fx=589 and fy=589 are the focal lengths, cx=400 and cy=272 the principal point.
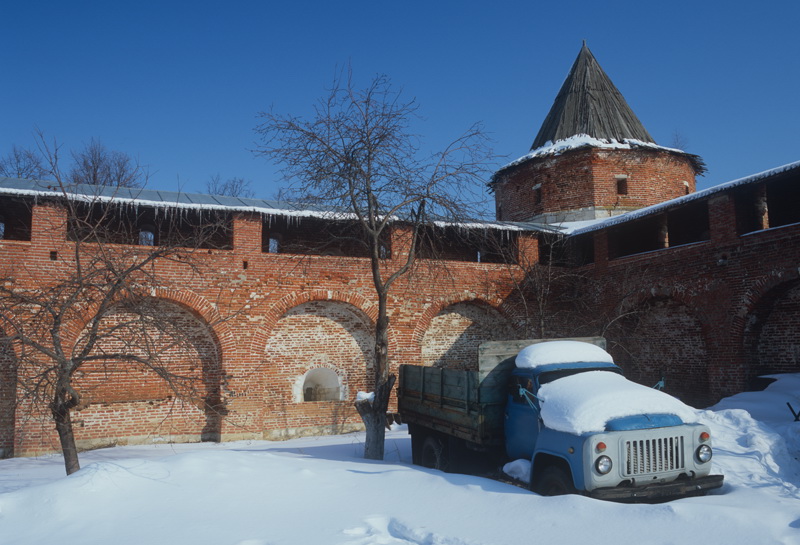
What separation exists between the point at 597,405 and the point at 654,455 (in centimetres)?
70

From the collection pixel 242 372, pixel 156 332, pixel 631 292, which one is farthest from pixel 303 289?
pixel 631 292

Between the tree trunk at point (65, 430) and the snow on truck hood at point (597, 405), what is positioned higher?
the snow on truck hood at point (597, 405)

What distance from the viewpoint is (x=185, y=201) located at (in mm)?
13758

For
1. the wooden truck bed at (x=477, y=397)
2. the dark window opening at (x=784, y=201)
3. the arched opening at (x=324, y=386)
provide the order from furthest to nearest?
1. the dark window opening at (x=784, y=201)
2. the arched opening at (x=324, y=386)
3. the wooden truck bed at (x=477, y=397)

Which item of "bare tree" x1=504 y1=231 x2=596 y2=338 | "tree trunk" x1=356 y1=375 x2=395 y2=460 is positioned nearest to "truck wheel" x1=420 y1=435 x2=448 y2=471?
"tree trunk" x1=356 y1=375 x2=395 y2=460

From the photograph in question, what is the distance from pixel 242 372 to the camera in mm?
13102

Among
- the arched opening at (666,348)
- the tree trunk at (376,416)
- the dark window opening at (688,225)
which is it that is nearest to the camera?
the tree trunk at (376,416)

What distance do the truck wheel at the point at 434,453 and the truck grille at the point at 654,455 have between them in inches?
132

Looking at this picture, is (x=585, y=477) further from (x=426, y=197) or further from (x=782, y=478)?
(x=426, y=197)

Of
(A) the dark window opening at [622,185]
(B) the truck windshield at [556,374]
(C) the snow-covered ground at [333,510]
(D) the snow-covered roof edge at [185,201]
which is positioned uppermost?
(A) the dark window opening at [622,185]

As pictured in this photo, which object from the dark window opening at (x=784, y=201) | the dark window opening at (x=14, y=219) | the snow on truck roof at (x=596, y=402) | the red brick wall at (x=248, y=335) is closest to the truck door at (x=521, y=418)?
the snow on truck roof at (x=596, y=402)

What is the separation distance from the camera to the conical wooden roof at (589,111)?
813 inches

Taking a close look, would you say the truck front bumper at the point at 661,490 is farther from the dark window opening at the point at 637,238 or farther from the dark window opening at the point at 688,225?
the dark window opening at the point at 637,238

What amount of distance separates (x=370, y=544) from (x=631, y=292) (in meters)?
11.9
